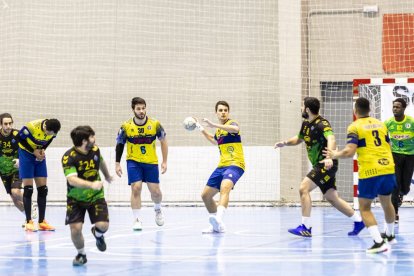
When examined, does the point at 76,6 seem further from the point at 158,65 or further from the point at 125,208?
the point at 125,208

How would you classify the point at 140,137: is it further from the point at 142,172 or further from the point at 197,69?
the point at 197,69

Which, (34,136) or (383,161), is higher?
(34,136)

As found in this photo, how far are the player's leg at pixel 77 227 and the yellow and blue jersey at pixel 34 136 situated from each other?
4.37 m

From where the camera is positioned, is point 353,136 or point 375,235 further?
point 353,136

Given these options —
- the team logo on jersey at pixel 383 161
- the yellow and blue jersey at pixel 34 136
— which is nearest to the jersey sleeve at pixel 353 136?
the team logo on jersey at pixel 383 161

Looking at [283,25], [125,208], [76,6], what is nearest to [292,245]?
[125,208]

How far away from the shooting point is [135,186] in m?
14.1

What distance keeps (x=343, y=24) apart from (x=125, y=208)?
8.16 metres

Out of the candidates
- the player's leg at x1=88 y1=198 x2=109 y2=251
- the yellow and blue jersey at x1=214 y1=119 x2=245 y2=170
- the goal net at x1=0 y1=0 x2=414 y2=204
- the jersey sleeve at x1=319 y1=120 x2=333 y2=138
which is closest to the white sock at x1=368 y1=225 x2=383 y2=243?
the jersey sleeve at x1=319 y1=120 x2=333 y2=138

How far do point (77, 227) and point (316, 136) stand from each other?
462cm

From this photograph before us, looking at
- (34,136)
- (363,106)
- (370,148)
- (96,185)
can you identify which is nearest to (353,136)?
(370,148)

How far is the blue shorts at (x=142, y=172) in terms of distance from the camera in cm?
1427

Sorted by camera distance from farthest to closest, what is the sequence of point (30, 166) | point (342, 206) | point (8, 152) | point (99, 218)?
point (8, 152) → point (30, 166) → point (342, 206) → point (99, 218)

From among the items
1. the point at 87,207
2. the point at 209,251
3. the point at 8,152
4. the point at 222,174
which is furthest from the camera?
the point at 8,152
